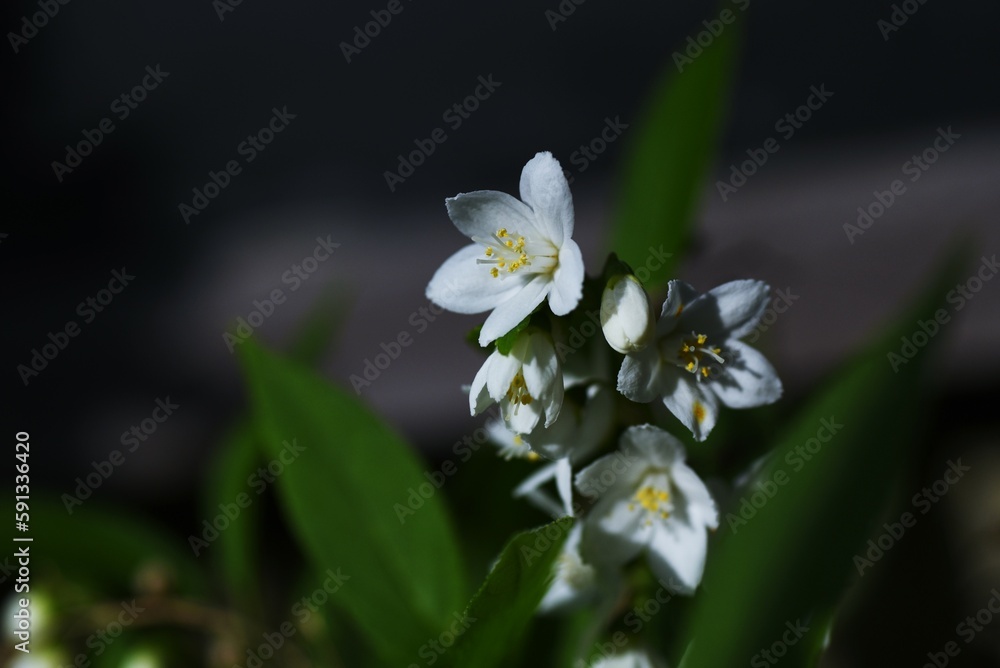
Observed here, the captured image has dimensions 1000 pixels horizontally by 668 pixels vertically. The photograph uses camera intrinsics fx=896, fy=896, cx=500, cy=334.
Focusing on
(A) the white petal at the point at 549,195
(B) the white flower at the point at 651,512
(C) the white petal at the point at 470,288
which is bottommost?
(B) the white flower at the point at 651,512

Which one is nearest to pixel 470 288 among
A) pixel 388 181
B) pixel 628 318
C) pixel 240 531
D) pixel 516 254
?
pixel 516 254

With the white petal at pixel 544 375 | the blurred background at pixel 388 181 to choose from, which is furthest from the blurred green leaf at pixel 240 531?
the white petal at pixel 544 375

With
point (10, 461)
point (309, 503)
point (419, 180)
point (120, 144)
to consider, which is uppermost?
point (120, 144)

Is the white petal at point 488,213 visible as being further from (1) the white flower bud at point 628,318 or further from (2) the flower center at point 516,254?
(1) the white flower bud at point 628,318

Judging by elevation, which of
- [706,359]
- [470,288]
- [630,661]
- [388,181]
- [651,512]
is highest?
[388,181]

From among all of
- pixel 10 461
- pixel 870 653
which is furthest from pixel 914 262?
pixel 10 461

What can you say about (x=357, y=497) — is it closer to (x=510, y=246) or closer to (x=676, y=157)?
(x=510, y=246)

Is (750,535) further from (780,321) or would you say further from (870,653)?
(780,321)
